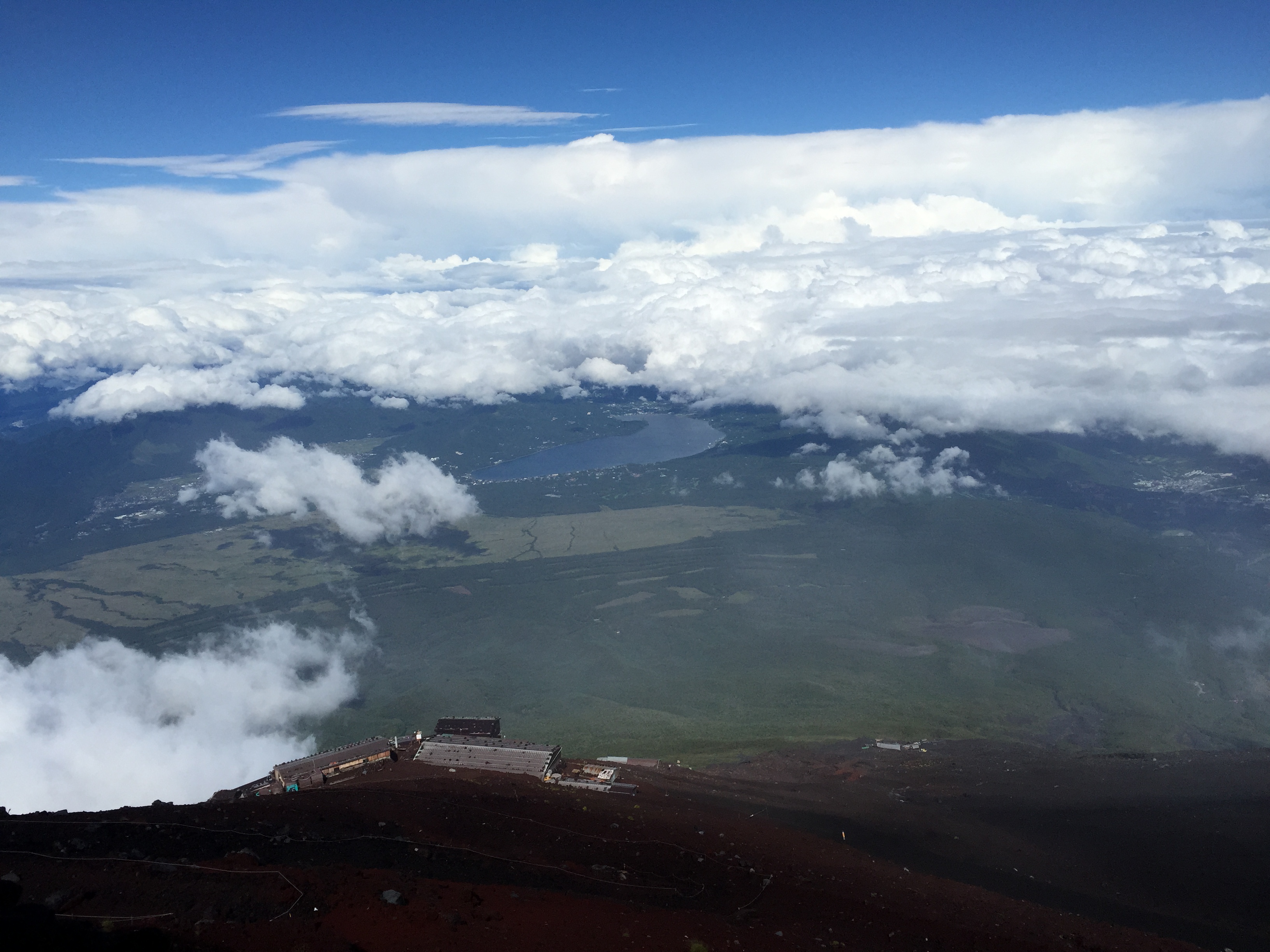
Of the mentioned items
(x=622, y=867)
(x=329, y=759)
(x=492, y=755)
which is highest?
(x=622, y=867)

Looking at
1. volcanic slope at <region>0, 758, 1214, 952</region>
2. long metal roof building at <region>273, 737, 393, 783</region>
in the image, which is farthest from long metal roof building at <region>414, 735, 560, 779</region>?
volcanic slope at <region>0, 758, 1214, 952</region>

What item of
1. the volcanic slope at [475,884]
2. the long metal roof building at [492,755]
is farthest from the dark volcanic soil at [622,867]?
the long metal roof building at [492,755]

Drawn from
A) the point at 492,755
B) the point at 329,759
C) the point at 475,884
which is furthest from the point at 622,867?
the point at 329,759

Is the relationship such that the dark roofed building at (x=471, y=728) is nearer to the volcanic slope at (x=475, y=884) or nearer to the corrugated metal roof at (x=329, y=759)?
the corrugated metal roof at (x=329, y=759)

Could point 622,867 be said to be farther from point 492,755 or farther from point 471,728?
point 471,728

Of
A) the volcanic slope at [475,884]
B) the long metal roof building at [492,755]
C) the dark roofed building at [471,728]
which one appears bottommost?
the dark roofed building at [471,728]

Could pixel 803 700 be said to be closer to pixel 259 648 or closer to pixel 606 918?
pixel 606 918

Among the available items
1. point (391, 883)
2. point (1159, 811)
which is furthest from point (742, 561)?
point (391, 883)
